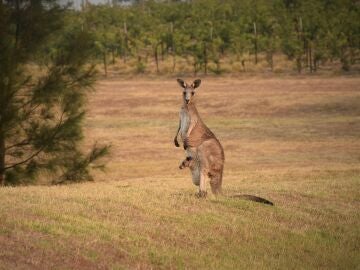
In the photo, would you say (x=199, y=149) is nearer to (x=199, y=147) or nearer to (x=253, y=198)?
(x=199, y=147)

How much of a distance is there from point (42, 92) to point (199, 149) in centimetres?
1314

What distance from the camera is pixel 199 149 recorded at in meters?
15.2

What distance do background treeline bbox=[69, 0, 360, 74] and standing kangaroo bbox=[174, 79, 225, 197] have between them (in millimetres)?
59560

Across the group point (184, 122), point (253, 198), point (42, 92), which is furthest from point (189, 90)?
point (42, 92)

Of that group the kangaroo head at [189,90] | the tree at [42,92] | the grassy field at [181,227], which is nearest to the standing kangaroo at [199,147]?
the kangaroo head at [189,90]

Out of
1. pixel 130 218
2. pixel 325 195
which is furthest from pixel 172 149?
pixel 130 218

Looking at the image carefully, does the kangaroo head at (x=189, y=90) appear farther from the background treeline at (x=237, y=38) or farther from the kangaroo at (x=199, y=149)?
the background treeline at (x=237, y=38)

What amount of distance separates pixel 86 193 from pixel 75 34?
13662mm

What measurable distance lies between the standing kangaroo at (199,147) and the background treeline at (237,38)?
195 ft

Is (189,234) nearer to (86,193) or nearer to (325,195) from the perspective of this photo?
(86,193)

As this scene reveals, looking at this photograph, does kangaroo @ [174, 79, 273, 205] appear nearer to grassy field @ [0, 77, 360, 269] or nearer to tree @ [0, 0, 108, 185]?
grassy field @ [0, 77, 360, 269]

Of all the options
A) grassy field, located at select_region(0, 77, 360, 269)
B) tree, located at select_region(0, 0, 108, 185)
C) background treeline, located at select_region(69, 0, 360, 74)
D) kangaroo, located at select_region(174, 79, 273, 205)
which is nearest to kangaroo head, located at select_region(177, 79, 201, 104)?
kangaroo, located at select_region(174, 79, 273, 205)

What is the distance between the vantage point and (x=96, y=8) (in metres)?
108

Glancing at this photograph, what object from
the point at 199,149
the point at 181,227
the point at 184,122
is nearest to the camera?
the point at 181,227
